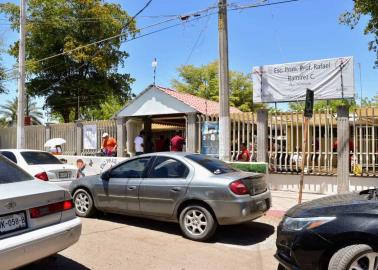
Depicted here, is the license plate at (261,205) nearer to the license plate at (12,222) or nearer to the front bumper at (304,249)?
the front bumper at (304,249)

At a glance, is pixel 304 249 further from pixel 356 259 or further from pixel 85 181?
pixel 85 181

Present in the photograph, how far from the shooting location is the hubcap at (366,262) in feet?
12.6

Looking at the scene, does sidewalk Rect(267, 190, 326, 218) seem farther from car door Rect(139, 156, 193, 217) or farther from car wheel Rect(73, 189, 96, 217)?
car wheel Rect(73, 189, 96, 217)

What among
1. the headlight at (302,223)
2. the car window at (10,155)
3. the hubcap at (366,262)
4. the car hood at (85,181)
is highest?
the car window at (10,155)

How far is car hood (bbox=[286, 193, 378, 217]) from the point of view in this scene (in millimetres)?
4133

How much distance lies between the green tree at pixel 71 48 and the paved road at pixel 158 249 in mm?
18375

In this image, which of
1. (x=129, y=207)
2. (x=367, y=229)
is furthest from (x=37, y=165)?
(x=367, y=229)

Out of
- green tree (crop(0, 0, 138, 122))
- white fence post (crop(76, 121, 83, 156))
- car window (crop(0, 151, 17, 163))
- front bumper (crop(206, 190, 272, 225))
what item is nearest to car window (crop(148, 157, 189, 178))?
front bumper (crop(206, 190, 272, 225))

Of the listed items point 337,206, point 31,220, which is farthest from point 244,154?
point 31,220

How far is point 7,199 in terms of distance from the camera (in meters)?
4.17

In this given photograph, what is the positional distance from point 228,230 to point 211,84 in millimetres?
35334

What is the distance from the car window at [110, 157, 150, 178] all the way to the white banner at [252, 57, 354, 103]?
692cm

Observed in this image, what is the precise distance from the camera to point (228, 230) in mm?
7688

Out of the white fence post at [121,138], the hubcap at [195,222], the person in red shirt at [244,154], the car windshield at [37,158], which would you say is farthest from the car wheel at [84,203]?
the white fence post at [121,138]
